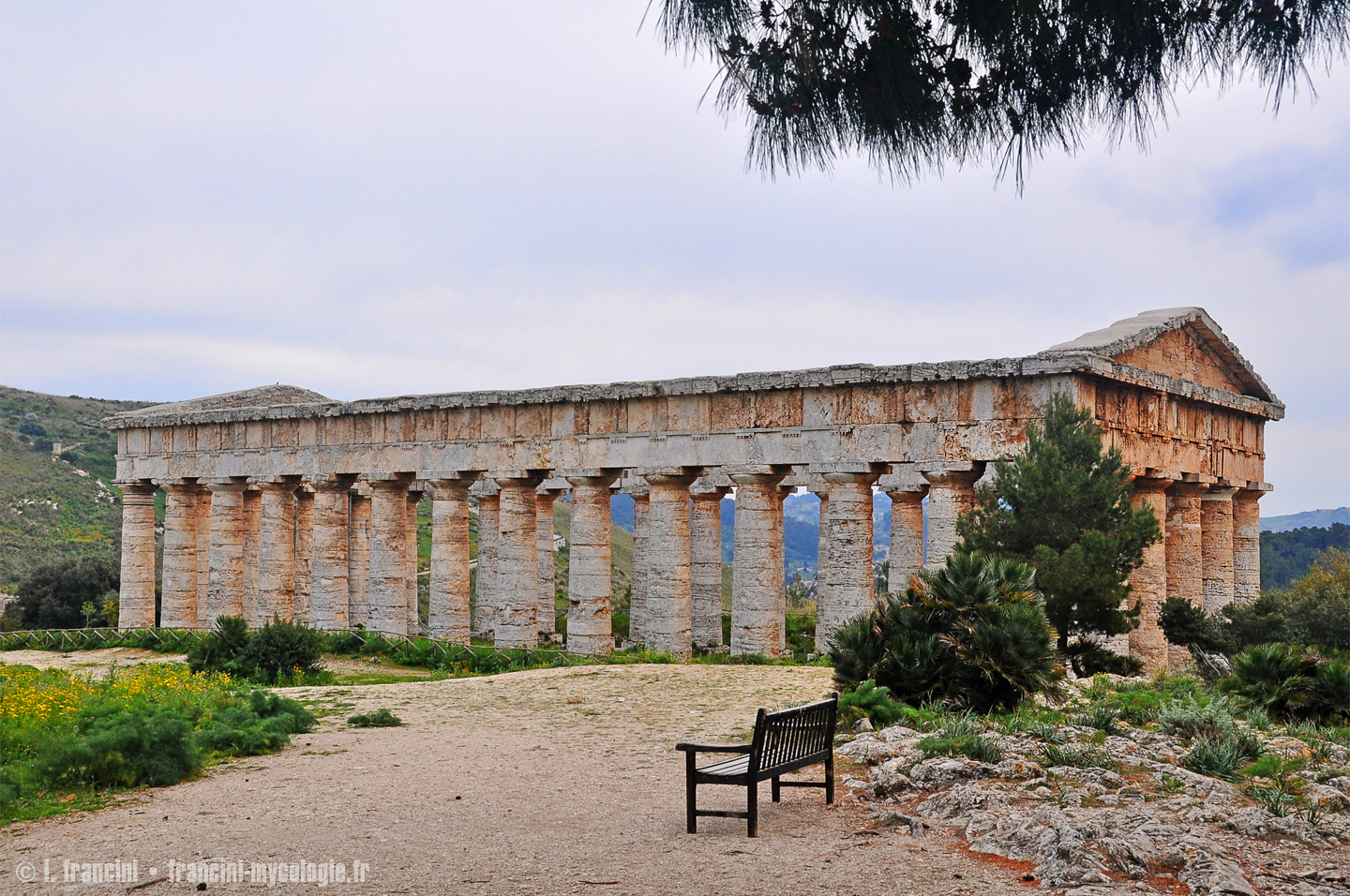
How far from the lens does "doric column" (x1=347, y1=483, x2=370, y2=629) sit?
39.5 metres

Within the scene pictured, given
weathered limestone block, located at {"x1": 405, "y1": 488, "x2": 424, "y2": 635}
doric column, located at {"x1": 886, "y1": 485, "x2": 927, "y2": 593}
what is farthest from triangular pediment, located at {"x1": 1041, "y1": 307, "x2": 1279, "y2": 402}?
weathered limestone block, located at {"x1": 405, "y1": 488, "x2": 424, "y2": 635}

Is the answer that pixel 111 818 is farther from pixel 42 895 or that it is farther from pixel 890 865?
pixel 890 865

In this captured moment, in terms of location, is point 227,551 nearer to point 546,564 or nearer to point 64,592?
point 64,592

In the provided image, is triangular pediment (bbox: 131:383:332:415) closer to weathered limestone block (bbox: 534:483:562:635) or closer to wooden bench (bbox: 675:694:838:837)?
weathered limestone block (bbox: 534:483:562:635)

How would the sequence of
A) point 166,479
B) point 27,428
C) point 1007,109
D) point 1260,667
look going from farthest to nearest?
point 27,428 → point 166,479 → point 1260,667 → point 1007,109

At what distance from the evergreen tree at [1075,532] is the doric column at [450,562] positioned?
48.1 feet

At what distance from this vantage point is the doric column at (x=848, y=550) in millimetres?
25297

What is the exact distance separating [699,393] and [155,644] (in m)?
16.5

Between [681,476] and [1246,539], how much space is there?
52.6 ft

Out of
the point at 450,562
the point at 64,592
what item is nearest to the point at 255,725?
the point at 450,562

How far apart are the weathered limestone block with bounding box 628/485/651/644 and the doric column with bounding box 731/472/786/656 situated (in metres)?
6.23

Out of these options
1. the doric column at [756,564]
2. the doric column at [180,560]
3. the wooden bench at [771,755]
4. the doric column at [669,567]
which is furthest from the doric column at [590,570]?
the wooden bench at [771,755]

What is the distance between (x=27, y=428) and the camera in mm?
76062

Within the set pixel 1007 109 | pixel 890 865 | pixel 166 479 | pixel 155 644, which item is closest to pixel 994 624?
pixel 890 865
